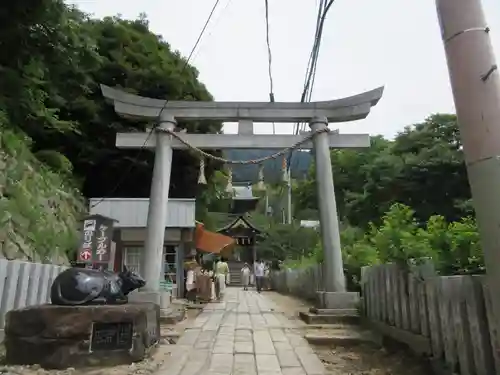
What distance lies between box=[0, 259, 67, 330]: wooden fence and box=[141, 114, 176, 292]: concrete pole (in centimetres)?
215

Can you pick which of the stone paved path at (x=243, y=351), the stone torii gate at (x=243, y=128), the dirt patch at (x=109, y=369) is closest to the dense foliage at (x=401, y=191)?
the stone paved path at (x=243, y=351)

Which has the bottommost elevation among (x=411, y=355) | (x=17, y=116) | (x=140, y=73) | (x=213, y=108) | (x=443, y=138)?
(x=411, y=355)

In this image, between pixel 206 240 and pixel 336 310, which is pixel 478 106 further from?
pixel 206 240

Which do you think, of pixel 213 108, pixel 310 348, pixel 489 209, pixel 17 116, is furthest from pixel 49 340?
pixel 17 116

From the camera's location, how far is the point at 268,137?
10.3m

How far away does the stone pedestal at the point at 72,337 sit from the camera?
15.3 feet

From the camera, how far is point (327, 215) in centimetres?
943

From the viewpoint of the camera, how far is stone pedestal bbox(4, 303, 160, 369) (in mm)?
4676

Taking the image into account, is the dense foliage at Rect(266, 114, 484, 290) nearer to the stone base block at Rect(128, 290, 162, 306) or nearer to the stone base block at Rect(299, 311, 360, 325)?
the stone base block at Rect(299, 311, 360, 325)

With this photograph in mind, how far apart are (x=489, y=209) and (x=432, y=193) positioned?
49.5 feet

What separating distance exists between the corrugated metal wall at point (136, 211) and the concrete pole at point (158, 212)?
6860 millimetres

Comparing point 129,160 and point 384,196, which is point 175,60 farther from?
point 384,196

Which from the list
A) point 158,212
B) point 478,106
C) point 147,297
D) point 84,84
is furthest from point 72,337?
point 84,84

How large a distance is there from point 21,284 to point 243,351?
11.1 ft
